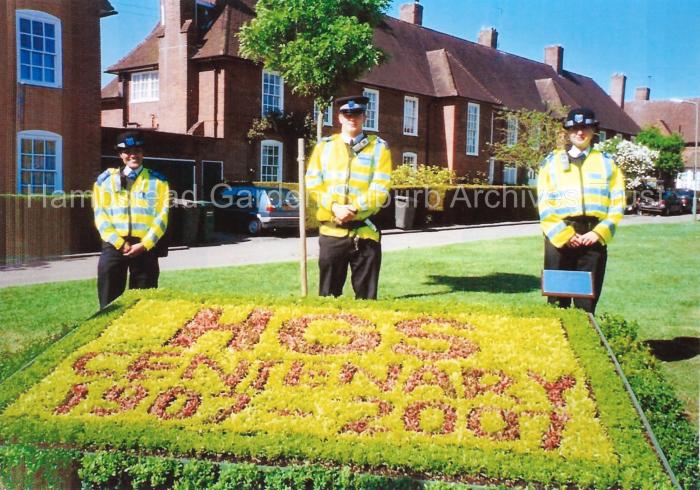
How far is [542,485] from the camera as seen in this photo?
106 inches

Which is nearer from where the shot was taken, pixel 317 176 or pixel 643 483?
pixel 643 483

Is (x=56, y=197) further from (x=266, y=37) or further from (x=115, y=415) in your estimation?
(x=115, y=415)

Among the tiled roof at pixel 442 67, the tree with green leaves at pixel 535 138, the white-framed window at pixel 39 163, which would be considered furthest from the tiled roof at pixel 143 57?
the tree with green leaves at pixel 535 138

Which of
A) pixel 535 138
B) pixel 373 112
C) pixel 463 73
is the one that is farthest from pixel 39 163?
pixel 463 73

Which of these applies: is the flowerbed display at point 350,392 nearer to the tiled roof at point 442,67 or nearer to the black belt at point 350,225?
the black belt at point 350,225

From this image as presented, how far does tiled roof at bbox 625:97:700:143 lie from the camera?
177ft

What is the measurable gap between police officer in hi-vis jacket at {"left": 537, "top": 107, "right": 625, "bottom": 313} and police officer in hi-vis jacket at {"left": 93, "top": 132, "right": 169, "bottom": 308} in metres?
3.40

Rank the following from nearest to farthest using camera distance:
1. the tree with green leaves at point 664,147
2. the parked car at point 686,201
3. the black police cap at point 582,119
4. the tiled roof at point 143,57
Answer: the black police cap at point 582,119 < the tiled roof at point 143,57 < the parked car at point 686,201 < the tree with green leaves at point 664,147

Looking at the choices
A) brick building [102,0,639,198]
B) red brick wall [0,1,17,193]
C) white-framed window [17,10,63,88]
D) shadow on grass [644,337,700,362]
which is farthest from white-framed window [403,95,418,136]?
shadow on grass [644,337,700,362]

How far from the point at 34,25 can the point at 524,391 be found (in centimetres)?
1190

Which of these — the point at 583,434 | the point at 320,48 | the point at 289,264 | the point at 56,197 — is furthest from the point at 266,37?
the point at 583,434

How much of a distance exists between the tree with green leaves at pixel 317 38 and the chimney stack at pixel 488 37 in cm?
3244

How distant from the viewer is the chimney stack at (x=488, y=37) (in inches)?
1582

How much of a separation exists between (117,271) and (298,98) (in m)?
20.4
